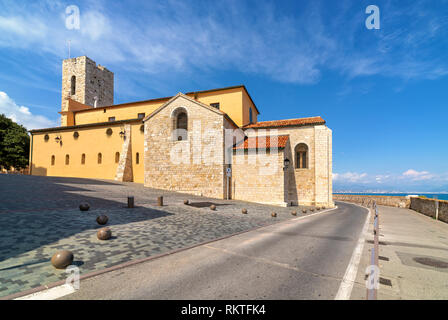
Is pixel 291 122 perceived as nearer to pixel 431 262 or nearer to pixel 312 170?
pixel 312 170

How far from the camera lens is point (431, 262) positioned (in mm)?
5699

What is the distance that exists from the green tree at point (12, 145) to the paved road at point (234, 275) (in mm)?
42765

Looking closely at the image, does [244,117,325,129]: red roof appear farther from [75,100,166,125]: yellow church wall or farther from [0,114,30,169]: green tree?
[0,114,30,169]: green tree

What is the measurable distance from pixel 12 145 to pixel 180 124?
31369 mm

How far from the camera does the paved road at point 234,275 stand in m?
3.68

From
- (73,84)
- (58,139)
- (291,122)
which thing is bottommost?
(58,139)

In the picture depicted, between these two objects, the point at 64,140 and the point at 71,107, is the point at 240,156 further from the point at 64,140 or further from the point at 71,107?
the point at 71,107

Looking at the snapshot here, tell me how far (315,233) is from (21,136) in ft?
153

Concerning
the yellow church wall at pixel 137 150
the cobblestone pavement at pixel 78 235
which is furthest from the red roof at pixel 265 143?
the yellow church wall at pixel 137 150

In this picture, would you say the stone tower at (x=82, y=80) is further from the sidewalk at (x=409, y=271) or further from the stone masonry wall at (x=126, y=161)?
the sidewalk at (x=409, y=271)

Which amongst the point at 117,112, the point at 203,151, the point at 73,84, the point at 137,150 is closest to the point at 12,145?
the point at 73,84

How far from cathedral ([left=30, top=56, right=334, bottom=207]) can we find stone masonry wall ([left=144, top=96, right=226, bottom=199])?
10cm

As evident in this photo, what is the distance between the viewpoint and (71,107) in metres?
35.3

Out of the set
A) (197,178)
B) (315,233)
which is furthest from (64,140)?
(315,233)
